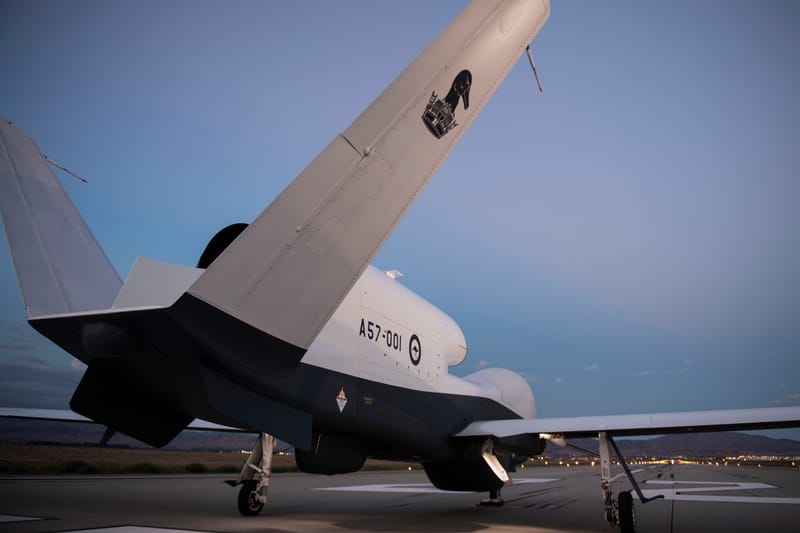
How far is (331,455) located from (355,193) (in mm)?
4856

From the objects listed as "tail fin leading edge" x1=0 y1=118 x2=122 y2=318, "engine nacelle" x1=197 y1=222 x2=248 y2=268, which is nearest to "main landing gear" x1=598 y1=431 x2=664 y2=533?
"engine nacelle" x1=197 y1=222 x2=248 y2=268

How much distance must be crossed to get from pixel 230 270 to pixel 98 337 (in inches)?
68.5

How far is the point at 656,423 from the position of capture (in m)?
9.41

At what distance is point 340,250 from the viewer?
17.8 feet

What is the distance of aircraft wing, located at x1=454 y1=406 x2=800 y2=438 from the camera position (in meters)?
8.76

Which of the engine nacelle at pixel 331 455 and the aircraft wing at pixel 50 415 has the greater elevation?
the engine nacelle at pixel 331 455

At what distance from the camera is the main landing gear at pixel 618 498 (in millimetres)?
8703

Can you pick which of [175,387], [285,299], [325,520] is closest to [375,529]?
[325,520]

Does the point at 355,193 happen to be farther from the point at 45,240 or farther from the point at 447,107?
the point at 45,240

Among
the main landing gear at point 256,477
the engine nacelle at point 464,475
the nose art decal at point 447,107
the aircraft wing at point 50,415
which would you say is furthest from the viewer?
the engine nacelle at point 464,475

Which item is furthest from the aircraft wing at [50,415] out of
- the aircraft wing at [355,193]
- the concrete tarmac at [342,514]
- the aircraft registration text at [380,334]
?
the aircraft wing at [355,193]

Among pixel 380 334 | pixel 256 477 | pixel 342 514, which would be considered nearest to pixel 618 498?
pixel 380 334

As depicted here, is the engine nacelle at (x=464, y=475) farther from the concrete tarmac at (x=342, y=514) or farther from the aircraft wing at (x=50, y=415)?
the aircraft wing at (x=50, y=415)

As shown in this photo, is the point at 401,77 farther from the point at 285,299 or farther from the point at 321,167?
the point at 285,299
